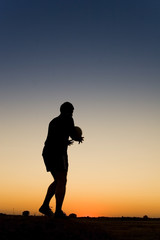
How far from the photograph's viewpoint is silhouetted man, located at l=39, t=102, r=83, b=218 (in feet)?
24.3

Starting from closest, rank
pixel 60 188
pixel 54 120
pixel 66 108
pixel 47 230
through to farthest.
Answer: pixel 47 230, pixel 60 188, pixel 66 108, pixel 54 120

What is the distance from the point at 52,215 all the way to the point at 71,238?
1.52m

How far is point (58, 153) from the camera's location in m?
7.53

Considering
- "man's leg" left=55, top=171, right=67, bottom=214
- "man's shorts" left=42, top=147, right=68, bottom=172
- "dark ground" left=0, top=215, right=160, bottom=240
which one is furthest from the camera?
"man's shorts" left=42, top=147, right=68, bottom=172

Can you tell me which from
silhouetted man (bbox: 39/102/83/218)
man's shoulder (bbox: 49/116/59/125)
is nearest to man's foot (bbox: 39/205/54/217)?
silhouetted man (bbox: 39/102/83/218)

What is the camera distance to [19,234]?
18.7ft

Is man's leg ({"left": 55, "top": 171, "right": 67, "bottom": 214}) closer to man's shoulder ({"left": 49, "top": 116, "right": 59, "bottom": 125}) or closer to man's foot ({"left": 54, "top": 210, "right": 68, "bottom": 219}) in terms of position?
man's foot ({"left": 54, "top": 210, "right": 68, "bottom": 219})

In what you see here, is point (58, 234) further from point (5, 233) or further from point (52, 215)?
point (52, 215)

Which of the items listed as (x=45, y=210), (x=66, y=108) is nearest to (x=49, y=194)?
(x=45, y=210)

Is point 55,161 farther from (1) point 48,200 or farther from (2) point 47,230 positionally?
(2) point 47,230

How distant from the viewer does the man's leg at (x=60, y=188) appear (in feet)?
24.0

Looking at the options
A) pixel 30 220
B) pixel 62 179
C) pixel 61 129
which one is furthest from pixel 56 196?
pixel 61 129

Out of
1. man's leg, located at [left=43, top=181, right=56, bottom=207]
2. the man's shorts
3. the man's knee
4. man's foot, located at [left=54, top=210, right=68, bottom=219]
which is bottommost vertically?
man's foot, located at [left=54, top=210, right=68, bottom=219]

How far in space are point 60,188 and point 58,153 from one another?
72 centimetres
